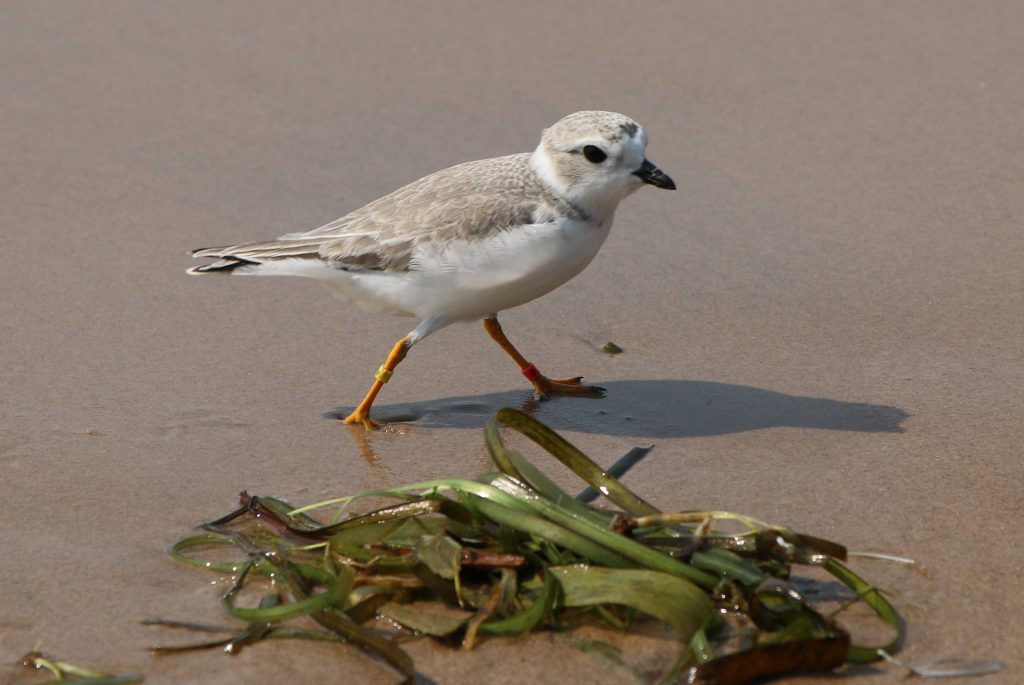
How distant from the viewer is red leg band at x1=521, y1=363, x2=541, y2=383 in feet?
20.3

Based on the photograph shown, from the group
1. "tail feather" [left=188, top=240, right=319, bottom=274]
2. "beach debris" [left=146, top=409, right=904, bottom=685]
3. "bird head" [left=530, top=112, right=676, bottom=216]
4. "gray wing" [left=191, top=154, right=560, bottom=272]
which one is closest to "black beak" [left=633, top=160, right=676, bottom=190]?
"bird head" [left=530, top=112, right=676, bottom=216]

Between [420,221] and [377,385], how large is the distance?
0.76 meters

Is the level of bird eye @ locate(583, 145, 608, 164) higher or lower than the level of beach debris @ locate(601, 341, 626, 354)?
higher

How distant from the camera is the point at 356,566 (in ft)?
14.4

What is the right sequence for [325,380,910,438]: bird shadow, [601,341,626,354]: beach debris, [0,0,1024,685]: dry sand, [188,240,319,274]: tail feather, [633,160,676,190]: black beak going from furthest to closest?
1. [601,341,626,354]: beach debris
2. [188,240,319,274]: tail feather
3. [633,160,676,190]: black beak
4. [325,380,910,438]: bird shadow
5. [0,0,1024,685]: dry sand

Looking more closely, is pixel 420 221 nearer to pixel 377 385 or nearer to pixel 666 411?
pixel 377 385

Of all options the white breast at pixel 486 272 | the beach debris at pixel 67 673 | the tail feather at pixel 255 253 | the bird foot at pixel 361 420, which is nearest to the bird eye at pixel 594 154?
the white breast at pixel 486 272

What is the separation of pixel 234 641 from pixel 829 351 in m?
3.32

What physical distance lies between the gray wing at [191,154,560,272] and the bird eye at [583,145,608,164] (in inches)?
9.4

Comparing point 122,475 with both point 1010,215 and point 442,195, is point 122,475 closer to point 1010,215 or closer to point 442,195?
point 442,195

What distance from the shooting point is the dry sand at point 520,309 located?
15.5 feet

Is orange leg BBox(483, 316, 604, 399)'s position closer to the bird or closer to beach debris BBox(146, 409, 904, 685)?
the bird

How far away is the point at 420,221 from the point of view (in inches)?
240

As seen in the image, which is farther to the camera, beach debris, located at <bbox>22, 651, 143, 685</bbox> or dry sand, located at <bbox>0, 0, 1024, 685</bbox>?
dry sand, located at <bbox>0, 0, 1024, 685</bbox>
